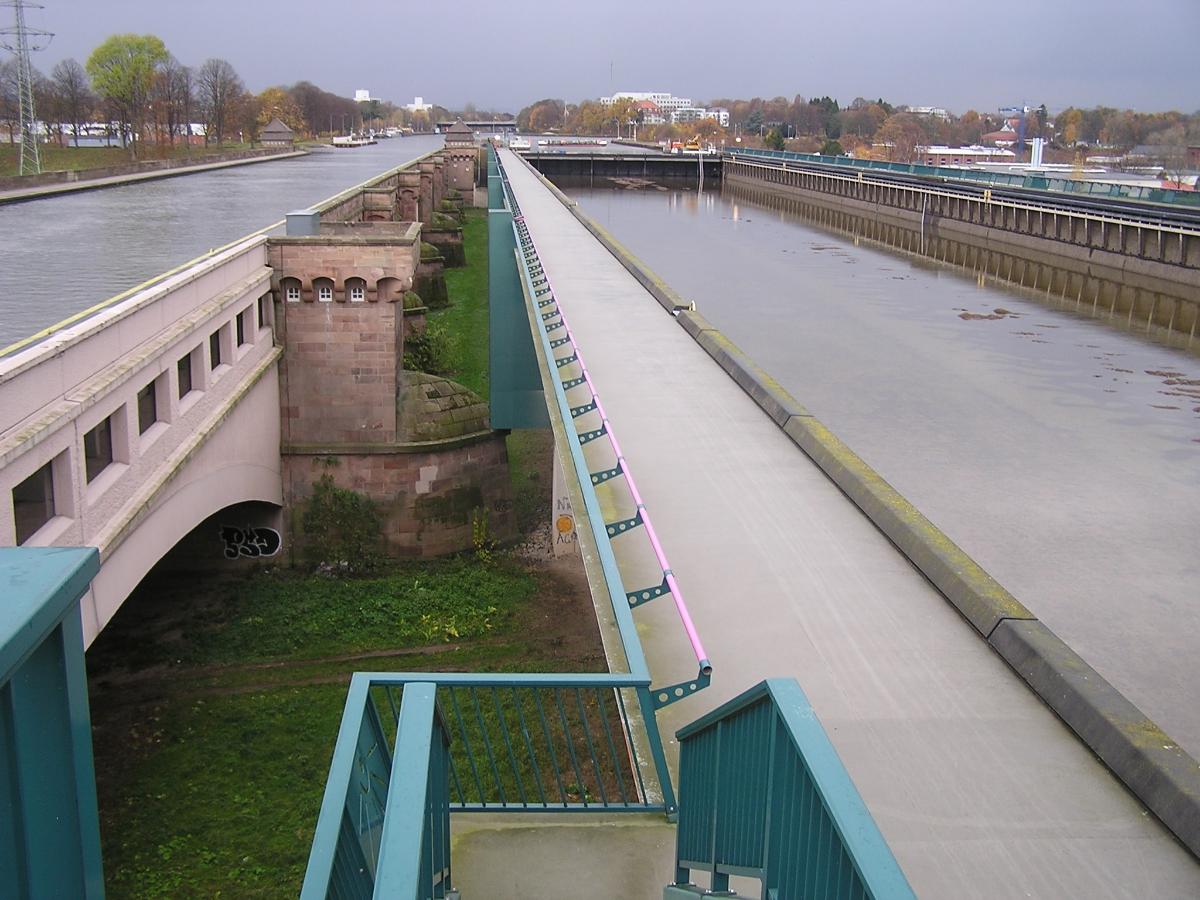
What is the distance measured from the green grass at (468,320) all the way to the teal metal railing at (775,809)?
934 inches

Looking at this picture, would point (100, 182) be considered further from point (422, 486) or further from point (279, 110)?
point (279, 110)

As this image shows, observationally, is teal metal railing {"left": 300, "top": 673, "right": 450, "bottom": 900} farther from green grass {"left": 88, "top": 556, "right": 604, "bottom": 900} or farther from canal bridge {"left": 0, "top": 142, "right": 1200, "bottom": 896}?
green grass {"left": 88, "top": 556, "right": 604, "bottom": 900}

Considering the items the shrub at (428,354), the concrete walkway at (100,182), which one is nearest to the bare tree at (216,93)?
the concrete walkway at (100,182)

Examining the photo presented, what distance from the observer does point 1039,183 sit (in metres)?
63.0

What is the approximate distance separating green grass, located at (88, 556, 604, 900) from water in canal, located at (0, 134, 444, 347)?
4426 millimetres

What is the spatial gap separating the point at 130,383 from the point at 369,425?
317 inches

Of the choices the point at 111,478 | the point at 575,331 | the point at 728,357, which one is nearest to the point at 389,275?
the point at 575,331

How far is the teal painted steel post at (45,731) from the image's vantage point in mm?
2289

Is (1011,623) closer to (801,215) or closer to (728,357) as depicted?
(728,357)

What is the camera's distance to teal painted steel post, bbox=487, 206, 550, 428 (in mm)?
21047

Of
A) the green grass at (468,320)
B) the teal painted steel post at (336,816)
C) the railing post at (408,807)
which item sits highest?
the railing post at (408,807)

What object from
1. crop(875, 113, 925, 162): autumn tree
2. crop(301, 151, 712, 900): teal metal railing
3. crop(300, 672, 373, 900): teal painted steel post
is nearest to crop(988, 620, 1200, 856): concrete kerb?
crop(301, 151, 712, 900): teal metal railing

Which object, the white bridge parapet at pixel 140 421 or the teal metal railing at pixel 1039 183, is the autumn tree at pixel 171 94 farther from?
the white bridge parapet at pixel 140 421

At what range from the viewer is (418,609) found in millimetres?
17562
